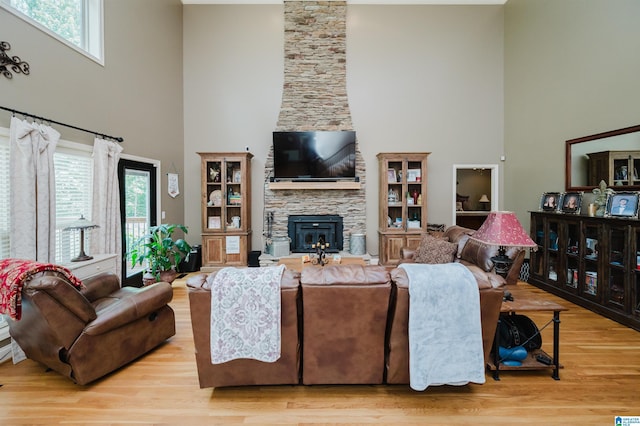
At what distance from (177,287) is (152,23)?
14.6 ft

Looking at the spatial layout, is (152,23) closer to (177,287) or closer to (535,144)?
(177,287)

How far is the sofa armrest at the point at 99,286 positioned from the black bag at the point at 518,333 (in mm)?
3667

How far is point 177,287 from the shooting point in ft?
15.3

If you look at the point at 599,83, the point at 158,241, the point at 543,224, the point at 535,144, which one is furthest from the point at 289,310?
the point at 535,144

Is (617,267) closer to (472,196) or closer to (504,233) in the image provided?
(504,233)

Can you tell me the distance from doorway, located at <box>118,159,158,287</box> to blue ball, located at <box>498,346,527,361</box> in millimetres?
4810

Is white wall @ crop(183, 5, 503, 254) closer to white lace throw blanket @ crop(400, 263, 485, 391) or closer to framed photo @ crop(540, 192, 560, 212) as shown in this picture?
framed photo @ crop(540, 192, 560, 212)

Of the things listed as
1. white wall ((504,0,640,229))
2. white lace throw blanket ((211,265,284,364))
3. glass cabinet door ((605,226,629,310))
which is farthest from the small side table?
white wall ((504,0,640,229))

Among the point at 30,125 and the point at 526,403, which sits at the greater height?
the point at 30,125

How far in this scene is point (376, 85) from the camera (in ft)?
19.6

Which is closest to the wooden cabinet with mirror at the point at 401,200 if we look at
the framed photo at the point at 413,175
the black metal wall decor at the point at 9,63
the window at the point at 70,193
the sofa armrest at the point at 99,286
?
the framed photo at the point at 413,175

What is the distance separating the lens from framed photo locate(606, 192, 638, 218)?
325 cm

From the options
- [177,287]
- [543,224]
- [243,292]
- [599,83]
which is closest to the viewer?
[243,292]

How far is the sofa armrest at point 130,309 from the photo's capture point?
2.16 m
